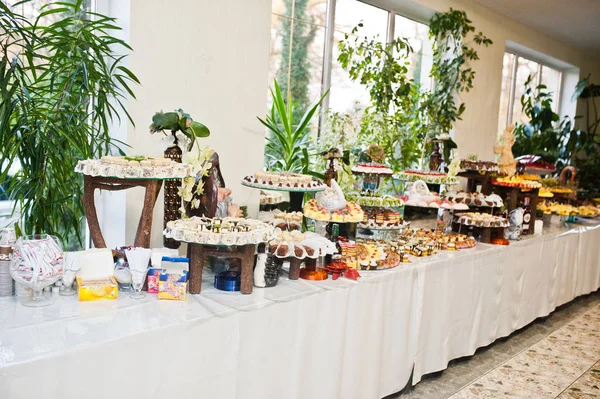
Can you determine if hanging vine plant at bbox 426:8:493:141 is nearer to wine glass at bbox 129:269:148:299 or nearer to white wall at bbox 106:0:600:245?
white wall at bbox 106:0:600:245

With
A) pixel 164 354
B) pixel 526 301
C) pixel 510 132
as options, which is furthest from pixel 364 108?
pixel 164 354

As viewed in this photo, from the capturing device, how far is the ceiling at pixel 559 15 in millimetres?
5159

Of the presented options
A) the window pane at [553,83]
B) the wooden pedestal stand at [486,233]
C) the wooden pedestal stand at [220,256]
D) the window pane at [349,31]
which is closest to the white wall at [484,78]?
the window pane at [349,31]

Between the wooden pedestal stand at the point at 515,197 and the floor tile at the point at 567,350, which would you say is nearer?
the floor tile at the point at 567,350

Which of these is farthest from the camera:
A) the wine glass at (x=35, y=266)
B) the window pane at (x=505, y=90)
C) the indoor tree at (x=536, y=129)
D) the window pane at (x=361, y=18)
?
the indoor tree at (x=536, y=129)

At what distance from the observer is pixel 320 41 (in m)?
4.39

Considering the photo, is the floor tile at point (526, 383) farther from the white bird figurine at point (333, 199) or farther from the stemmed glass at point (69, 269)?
the stemmed glass at point (69, 269)

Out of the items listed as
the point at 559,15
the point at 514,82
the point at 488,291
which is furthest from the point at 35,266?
the point at 514,82

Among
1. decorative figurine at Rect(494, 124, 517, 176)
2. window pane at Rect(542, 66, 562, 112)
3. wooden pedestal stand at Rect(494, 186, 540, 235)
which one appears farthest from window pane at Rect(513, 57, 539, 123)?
wooden pedestal stand at Rect(494, 186, 540, 235)

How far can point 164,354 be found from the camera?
5.73ft

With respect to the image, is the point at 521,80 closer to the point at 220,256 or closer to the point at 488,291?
the point at 488,291

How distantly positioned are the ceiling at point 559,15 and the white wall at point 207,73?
289cm

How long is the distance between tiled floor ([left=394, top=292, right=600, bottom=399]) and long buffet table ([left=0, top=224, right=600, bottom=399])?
0.35 ft

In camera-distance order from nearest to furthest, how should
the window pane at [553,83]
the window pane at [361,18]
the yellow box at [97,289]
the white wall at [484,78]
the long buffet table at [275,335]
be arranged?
the long buffet table at [275,335], the yellow box at [97,289], the window pane at [361,18], the white wall at [484,78], the window pane at [553,83]
